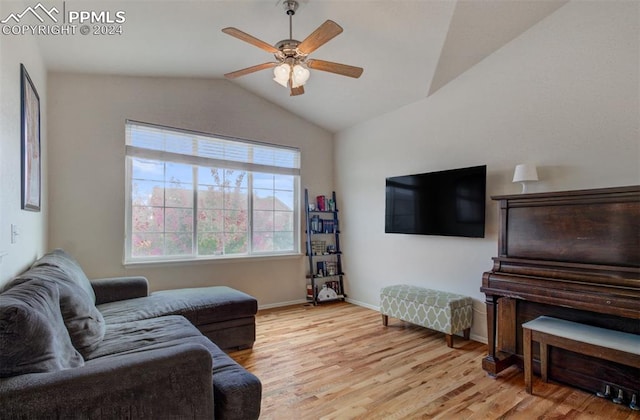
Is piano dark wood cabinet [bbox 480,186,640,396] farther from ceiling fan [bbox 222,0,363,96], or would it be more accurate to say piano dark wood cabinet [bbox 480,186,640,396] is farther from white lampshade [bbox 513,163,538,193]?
ceiling fan [bbox 222,0,363,96]

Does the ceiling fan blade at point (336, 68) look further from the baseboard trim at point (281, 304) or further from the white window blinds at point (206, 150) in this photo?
the baseboard trim at point (281, 304)

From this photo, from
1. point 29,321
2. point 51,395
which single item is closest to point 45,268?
point 29,321

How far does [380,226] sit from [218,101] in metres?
2.73

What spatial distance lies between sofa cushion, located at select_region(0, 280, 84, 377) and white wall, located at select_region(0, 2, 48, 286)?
60cm

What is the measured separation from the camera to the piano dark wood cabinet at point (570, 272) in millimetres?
2111

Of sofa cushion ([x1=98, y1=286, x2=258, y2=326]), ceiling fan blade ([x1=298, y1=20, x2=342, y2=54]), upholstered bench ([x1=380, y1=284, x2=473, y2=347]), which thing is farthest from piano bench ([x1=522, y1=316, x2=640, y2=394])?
ceiling fan blade ([x1=298, y1=20, x2=342, y2=54])

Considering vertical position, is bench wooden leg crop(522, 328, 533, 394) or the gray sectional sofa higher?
the gray sectional sofa

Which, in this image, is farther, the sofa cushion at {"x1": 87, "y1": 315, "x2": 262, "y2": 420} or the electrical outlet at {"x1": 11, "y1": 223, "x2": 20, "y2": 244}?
the electrical outlet at {"x1": 11, "y1": 223, "x2": 20, "y2": 244}

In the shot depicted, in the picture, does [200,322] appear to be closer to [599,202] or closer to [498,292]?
[498,292]

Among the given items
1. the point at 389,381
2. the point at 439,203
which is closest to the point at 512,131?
the point at 439,203

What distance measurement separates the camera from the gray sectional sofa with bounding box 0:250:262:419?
3.74 ft

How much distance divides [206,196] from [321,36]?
264cm

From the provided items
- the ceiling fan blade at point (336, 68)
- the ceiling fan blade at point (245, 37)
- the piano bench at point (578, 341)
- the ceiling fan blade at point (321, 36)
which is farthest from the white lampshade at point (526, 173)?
the ceiling fan blade at point (245, 37)

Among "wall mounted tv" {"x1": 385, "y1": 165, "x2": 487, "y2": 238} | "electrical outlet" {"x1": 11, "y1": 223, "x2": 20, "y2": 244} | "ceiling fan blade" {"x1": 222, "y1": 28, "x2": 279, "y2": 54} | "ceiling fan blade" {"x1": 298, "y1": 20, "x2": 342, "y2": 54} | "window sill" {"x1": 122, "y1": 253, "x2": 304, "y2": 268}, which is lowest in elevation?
"window sill" {"x1": 122, "y1": 253, "x2": 304, "y2": 268}
